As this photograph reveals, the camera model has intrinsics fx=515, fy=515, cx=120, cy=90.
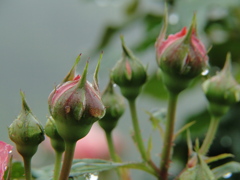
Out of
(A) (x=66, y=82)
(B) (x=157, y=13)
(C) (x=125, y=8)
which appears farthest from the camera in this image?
(C) (x=125, y=8)

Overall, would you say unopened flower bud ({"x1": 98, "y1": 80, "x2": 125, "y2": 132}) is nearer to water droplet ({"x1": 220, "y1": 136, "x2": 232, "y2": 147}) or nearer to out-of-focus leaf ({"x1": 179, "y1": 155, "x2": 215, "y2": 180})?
out-of-focus leaf ({"x1": 179, "y1": 155, "x2": 215, "y2": 180})

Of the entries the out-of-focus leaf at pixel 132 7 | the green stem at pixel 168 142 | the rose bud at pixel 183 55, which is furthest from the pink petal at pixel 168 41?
the out-of-focus leaf at pixel 132 7

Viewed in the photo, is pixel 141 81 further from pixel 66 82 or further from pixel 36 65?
pixel 36 65

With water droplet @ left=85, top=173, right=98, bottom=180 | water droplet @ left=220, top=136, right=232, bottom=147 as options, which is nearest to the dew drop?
water droplet @ left=85, top=173, right=98, bottom=180

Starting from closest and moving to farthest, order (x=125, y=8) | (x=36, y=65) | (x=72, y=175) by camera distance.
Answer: (x=72, y=175)
(x=125, y=8)
(x=36, y=65)

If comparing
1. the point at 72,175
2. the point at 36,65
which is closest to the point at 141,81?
the point at 72,175

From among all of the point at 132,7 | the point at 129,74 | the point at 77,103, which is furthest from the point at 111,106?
the point at 132,7
